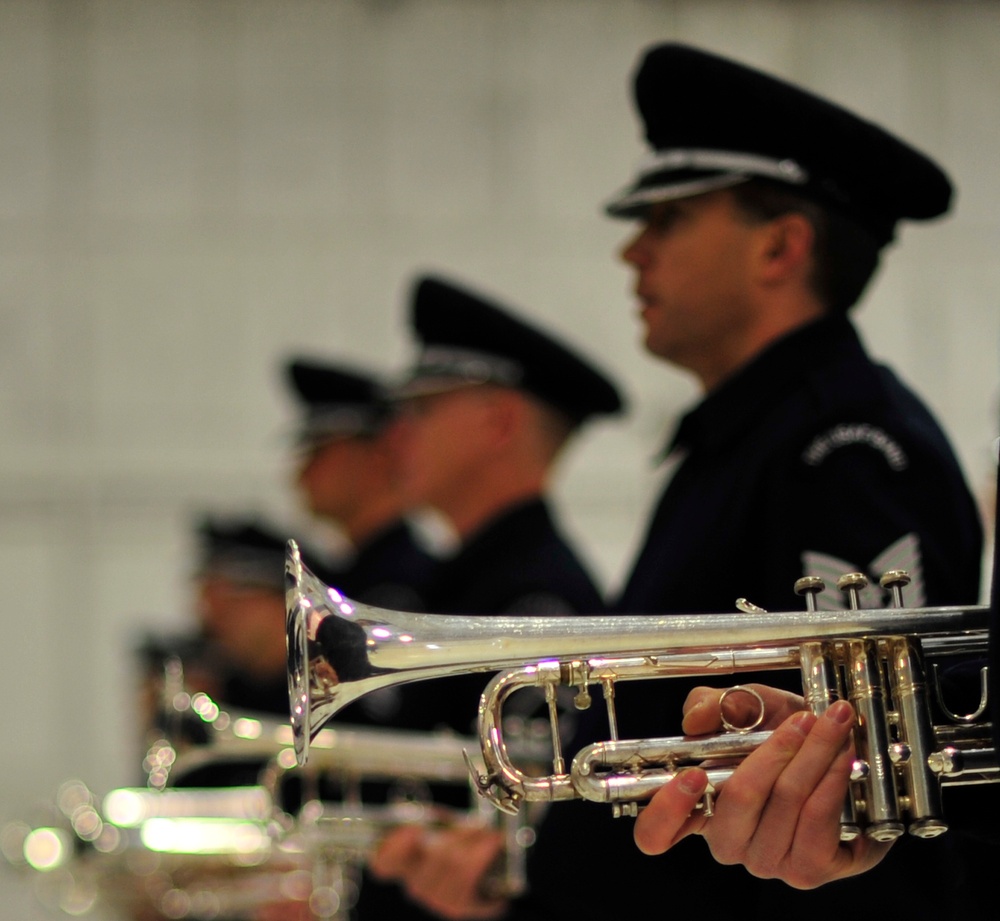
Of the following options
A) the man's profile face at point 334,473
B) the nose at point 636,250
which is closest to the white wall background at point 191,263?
the man's profile face at point 334,473

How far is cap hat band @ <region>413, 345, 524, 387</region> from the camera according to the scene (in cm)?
473

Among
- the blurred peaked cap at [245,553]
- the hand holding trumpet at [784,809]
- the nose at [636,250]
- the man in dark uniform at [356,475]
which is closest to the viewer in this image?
the hand holding trumpet at [784,809]

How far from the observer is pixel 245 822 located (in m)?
5.11

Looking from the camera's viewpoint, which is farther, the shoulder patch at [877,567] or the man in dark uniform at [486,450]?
the man in dark uniform at [486,450]

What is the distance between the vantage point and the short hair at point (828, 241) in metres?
2.90

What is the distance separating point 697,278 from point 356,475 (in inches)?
153

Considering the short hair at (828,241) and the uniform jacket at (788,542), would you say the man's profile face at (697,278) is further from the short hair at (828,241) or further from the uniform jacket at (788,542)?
the uniform jacket at (788,542)

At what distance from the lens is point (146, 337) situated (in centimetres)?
1085

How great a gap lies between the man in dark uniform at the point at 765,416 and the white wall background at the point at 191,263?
7.07 m

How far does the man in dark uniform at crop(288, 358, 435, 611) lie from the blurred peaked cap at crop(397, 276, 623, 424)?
91cm

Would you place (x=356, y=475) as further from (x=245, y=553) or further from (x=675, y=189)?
(x=675, y=189)

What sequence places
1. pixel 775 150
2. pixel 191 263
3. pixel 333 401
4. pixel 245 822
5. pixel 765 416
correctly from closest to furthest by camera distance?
pixel 765 416 → pixel 775 150 → pixel 245 822 → pixel 333 401 → pixel 191 263

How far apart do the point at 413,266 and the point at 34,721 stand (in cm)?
404

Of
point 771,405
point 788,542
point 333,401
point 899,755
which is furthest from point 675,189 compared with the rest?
point 333,401
